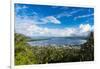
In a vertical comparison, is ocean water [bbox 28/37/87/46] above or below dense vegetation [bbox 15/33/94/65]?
above

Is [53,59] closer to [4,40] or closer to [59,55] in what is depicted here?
[59,55]

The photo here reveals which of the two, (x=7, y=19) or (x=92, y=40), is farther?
(x=92, y=40)

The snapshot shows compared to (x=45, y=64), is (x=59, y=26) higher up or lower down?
higher up

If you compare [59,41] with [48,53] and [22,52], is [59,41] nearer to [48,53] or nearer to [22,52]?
[48,53]

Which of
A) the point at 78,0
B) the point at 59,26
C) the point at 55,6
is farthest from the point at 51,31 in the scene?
the point at 78,0

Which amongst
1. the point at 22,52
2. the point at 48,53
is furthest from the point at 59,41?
the point at 22,52

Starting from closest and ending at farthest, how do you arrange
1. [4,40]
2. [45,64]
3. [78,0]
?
1. [4,40]
2. [45,64]
3. [78,0]

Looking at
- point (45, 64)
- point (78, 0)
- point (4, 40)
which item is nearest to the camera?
point (4, 40)

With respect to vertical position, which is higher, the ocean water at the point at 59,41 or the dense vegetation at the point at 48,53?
the ocean water at the point at 59,41
